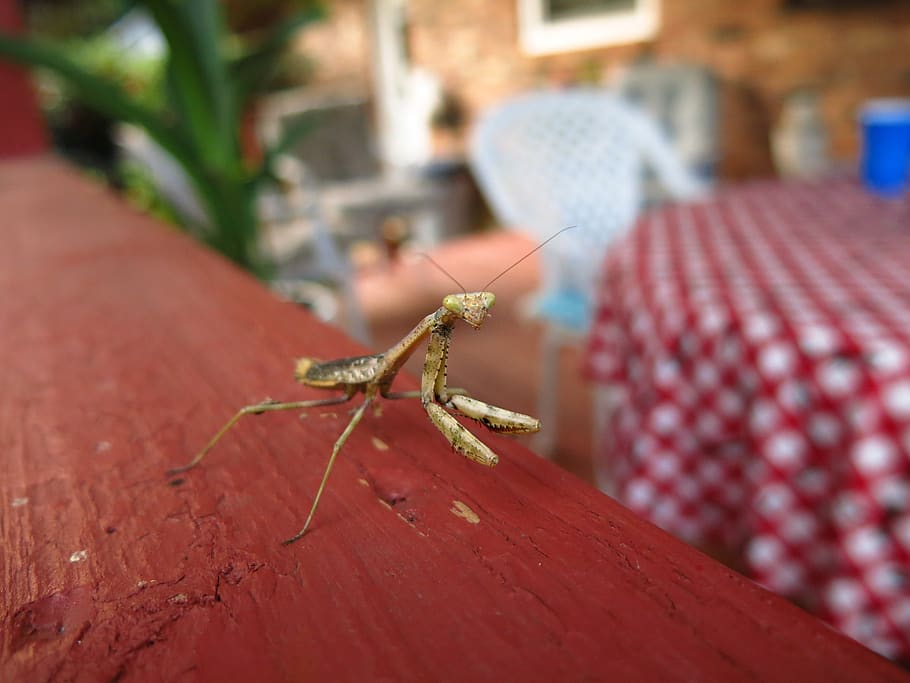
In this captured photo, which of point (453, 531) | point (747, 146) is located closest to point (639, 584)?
point (453, 531)

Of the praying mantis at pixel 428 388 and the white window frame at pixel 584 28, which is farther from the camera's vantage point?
the white window frame at pixel 584 28

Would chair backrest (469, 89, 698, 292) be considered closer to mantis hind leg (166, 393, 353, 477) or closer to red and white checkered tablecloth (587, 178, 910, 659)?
red and white checkered tablecloth (587, 178, 910, 659)

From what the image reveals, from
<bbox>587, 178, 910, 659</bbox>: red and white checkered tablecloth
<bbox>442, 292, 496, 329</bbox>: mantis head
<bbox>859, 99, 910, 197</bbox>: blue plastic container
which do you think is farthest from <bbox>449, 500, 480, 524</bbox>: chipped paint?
<bbox>859, 99, 910, 197</bbox>: blue plastic container

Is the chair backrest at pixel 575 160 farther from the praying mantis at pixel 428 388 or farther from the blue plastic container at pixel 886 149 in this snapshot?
the praying mantis at pixel 428 388

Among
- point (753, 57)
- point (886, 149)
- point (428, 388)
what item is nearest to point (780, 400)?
point (428, 388)

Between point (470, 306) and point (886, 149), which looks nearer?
point (470, 306)

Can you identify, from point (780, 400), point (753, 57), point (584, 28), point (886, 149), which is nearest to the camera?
point (780, 400)

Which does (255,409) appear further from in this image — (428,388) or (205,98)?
(205,98)

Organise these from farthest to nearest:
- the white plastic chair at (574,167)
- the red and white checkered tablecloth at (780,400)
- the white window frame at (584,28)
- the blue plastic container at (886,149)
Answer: the white window frame at (584,28) < the white plastic chair at (574,167) < the blue plastic container at (886,149) < the red and white checkered tablecloth at (780,400)

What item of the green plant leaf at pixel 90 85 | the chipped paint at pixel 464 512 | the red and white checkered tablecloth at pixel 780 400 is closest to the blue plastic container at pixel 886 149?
the red and white checkered tablecloth at pixel 780 400
